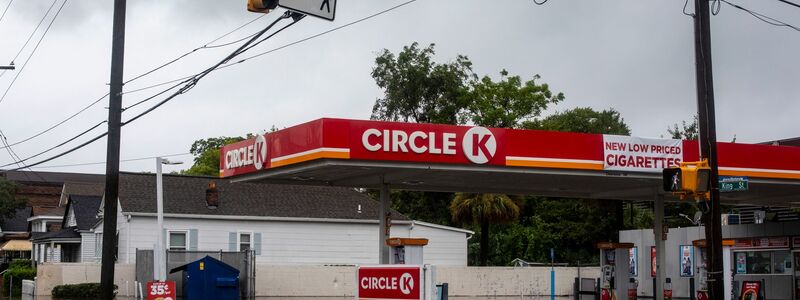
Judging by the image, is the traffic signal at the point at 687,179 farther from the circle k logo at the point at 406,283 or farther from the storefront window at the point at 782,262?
the storefront window at the point at 782,262

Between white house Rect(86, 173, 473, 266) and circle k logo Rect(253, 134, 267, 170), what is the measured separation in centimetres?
1843

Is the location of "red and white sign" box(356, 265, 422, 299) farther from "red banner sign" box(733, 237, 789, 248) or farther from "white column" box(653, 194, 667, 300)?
"red banner sign" box(733, 237, 789, 248)

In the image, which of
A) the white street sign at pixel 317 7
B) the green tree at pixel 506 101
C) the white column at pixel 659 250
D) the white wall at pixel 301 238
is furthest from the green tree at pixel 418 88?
the white street sign at pixel 317 7

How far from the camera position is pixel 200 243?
140 ft

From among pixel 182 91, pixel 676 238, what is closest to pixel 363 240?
pixel 676 238

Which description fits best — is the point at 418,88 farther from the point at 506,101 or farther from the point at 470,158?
the point at 470,158

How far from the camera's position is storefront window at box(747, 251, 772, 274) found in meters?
35.5

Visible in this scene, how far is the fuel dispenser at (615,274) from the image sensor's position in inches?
1117

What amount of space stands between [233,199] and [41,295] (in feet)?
33.4

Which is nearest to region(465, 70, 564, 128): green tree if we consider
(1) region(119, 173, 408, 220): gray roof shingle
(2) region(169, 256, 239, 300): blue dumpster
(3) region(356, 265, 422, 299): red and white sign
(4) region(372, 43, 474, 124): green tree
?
(4) region(372, 43, 474, 124): green tree

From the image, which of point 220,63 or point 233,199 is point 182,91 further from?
point 233,199

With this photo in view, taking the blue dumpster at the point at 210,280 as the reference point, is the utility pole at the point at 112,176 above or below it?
above

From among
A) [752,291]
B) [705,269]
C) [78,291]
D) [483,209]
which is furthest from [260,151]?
[483,209]

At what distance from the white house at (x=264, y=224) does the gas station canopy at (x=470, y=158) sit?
53.7 ft
